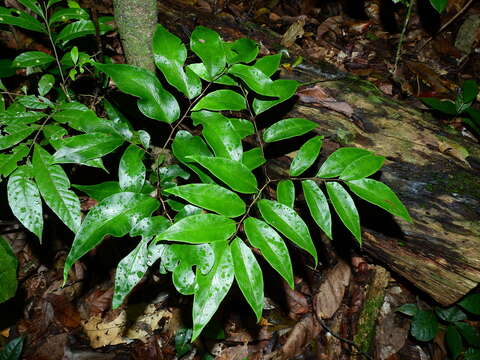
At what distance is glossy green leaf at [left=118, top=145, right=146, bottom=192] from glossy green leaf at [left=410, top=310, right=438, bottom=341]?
69.7 inches

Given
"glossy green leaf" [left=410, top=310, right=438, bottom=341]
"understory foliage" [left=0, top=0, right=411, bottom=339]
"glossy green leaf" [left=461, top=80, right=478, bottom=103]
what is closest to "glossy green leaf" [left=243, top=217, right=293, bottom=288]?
"understory foliage" [left=0, top=0, right=411, bottom=339]

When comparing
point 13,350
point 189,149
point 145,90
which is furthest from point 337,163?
point 13,350

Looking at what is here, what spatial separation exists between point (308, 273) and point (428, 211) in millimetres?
880

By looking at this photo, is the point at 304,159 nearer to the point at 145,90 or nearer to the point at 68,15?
the point at 145,90

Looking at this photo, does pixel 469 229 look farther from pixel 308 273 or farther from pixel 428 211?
pixel 308 273

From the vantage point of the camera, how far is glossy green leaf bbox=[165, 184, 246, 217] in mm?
1171

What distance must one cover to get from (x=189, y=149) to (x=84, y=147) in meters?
0.36

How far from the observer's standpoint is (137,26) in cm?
169

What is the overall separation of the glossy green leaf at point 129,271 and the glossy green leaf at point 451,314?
182 centimetres

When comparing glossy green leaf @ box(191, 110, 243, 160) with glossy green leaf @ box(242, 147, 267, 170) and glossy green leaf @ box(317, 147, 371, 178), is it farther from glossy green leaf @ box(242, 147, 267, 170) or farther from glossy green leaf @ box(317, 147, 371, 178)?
glossy green leaf @ box(317, 147, 371, 178)

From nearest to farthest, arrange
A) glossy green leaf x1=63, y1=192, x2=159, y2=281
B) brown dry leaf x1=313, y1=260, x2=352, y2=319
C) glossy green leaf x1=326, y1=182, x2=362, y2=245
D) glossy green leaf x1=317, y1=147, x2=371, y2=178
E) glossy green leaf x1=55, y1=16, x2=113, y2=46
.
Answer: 1. glossy green leaf x1=63, y1=192, x2=159, y2=281
2. glossy green leaf x1=326, y1=182, x2=362, y2=245
3. glossy green leaf x1=317, y1=147, x2=371, y2=178
4. glossy green leaf x1=55, y1=16, x2=113, y2=46
5. brown dry leaf x1=313, y1=260, x2=352, y2=319

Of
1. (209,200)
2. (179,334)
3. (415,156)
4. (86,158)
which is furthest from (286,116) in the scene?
(179,334)

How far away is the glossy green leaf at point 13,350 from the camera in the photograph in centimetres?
200

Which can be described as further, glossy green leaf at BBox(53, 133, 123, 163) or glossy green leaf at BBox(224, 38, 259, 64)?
glossy green leaf at BBox(224, 38, 259, 64)
